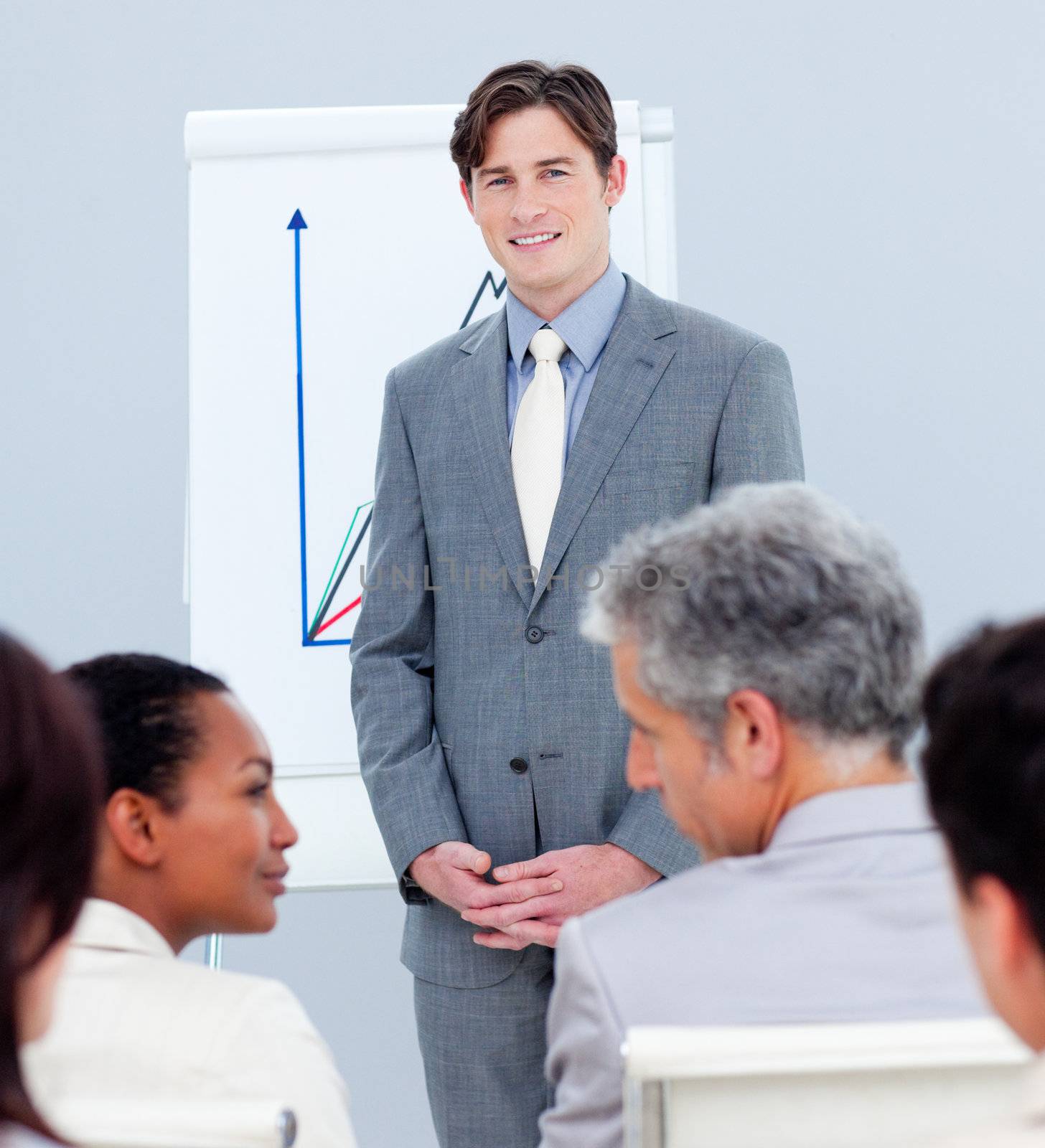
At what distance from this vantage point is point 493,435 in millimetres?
2020

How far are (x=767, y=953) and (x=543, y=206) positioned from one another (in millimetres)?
1279

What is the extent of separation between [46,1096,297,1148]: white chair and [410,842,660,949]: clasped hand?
3.21 ft

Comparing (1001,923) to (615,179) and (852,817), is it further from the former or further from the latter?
(615,179)

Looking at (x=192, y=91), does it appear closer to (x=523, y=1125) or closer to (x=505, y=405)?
(x=505, y=405)

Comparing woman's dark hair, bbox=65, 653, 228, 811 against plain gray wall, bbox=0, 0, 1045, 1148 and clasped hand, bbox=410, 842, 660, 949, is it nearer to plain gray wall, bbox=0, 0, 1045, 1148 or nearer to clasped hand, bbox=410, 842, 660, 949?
clasped hand, bbox=410, 842, 660, 949

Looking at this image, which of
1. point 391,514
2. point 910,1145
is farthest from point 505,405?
point 910,1145

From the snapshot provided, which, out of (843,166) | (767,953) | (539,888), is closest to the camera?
(767,953)

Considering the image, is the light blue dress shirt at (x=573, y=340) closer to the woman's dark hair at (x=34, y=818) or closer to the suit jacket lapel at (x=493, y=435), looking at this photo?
the suit jacket lapel at (x=493, y=435)

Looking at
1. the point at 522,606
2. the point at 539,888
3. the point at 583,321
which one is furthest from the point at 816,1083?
the point at 583,321

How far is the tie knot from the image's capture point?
6.72 ft

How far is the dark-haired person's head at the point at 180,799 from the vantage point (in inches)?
52.9

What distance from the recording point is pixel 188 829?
137 cm

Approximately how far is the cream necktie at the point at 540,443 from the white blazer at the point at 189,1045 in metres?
0.98

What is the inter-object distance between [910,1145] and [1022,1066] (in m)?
0.24
